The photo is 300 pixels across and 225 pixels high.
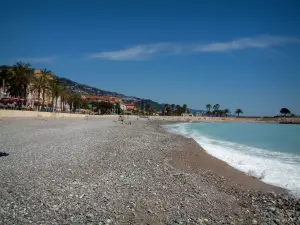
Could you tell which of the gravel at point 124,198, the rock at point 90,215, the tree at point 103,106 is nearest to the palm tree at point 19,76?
the gravel at point 124,198

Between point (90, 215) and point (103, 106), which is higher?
point (103, 106)

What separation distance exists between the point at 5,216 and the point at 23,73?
6100 cm

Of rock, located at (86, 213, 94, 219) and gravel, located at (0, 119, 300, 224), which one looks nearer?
rock, located at (86, 213, 94, 219)

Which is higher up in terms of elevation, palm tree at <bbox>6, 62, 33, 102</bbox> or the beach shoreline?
palm tree at <bbox>6, 62, 33, 102</bbox>

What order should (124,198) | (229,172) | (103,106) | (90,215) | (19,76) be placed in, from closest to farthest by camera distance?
(90,215)
(124,198)
(229,172)
(19,76)
(103,106)

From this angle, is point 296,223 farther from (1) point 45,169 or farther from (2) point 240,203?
(1) point 45,169

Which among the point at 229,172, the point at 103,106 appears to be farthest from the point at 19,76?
the point at 103,106

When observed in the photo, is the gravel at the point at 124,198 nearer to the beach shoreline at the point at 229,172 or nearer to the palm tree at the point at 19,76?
the beach shoreline at the point at 229,172

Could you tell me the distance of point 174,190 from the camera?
7035mm

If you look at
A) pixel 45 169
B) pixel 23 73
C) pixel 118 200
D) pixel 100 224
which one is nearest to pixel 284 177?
pixel 118 200

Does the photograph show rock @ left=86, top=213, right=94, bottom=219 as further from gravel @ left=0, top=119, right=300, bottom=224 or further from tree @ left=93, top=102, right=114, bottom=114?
tree @ left=93, top=102, right=114, bottom=114

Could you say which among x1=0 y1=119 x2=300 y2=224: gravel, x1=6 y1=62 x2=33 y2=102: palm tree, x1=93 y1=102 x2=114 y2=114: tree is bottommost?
x1=0 y1=119 x2=300 y2=224: gravel

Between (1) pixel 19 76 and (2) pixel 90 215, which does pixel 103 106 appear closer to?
(1) pixel 19 76

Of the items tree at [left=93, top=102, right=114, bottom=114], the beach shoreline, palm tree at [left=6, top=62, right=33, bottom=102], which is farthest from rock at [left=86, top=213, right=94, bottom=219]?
tree at [left=93, top=102, right=114, bottom=114]
